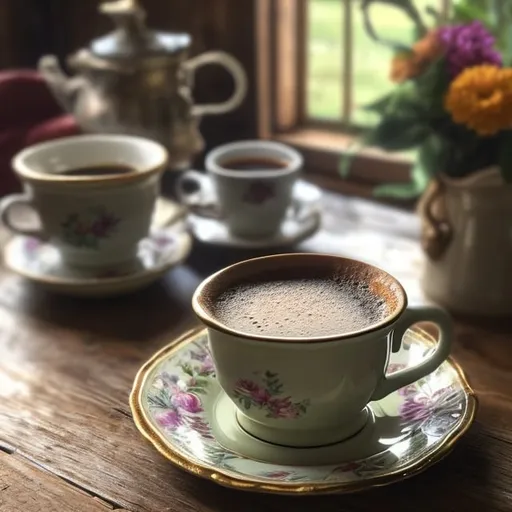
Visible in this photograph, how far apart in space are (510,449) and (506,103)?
0.97 feet

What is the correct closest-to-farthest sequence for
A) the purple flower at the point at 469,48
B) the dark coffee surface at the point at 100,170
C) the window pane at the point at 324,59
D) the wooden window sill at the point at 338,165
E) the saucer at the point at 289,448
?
the saucer at the point at 289,448 → the purple flower at the point at 469,48 → the dark coffee surface at the point at 100,170 → the wooden window sill at the point at 338,165 → the window pane at the point at 324,59

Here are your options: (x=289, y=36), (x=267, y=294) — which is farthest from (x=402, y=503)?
(x=289, y=36)

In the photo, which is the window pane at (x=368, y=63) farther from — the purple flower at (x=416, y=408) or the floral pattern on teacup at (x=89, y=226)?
the purple flower at (x=416, y=408)

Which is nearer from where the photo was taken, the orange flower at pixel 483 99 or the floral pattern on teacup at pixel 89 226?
the orange flower at pixel 483 99

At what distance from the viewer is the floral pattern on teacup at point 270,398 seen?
548 mm

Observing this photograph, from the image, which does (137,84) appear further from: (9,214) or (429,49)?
(429,49)

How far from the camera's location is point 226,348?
554mm

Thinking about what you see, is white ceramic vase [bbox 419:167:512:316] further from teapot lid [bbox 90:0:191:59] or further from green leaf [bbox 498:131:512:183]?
teapot lid [bbox 90:0:191:59]

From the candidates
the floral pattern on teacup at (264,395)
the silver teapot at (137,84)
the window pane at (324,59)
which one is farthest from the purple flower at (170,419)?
the window pane at (324,59)

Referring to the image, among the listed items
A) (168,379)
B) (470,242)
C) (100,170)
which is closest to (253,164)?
(100,170)

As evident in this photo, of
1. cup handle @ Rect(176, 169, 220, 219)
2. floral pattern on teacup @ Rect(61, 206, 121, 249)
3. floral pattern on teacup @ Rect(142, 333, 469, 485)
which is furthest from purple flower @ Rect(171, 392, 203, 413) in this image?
cup handle @ Rect(176, 169, 220, 219)

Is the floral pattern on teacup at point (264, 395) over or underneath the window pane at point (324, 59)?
underneath

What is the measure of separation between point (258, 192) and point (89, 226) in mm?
192

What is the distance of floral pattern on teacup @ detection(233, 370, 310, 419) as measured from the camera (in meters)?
0.55
